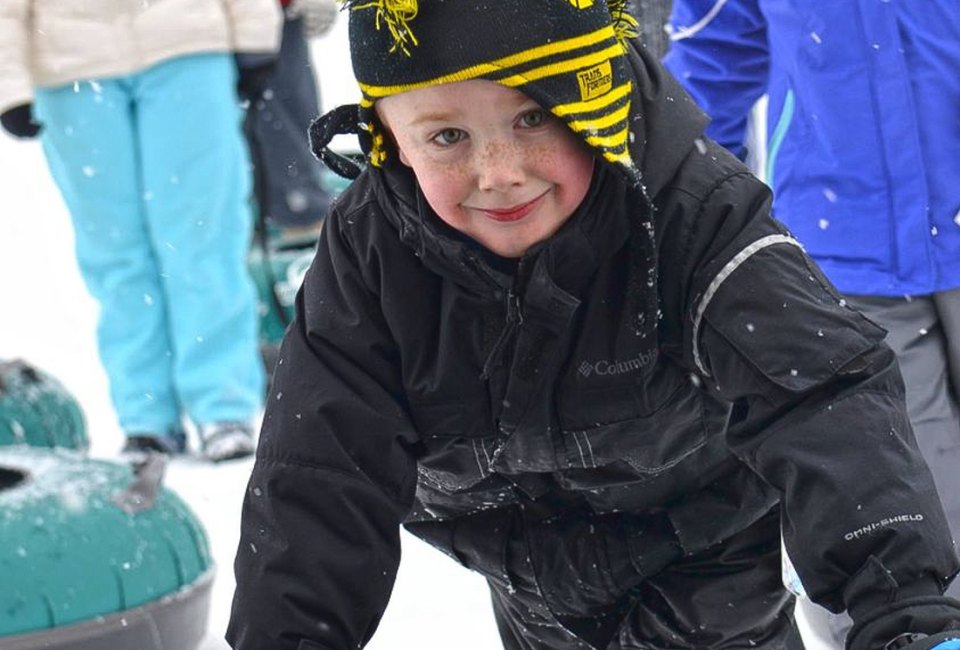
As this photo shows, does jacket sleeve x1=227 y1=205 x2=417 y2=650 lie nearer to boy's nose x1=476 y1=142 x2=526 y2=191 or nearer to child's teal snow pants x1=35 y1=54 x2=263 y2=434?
boy's nose x1=476 y1=142 x2=526 y2=191

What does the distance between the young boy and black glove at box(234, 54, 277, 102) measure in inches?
121

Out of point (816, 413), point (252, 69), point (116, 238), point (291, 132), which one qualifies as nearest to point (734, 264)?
point (816, 413)

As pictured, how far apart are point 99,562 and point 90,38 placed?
2064 millimetres

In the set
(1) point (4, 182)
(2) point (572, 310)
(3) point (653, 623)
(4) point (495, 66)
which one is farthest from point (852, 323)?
(1) point (4, 182)

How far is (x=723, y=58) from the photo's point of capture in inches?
136

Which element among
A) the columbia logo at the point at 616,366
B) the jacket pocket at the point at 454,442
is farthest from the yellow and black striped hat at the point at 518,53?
the jacket pocket at the point at 454,442

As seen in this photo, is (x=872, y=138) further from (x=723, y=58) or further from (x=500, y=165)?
(x=500, y=165)

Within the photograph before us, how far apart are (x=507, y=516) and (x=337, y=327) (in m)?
0.51

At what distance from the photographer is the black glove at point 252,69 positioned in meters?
5.33

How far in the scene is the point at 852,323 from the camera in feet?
6.60

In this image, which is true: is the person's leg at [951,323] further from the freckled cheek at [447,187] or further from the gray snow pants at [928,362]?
the freckled cheek at [447,187]

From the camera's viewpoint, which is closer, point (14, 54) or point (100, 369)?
point (14, 54)

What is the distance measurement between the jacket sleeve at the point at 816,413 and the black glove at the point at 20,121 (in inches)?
127

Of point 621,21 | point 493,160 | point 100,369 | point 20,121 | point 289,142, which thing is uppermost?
point 621,21
